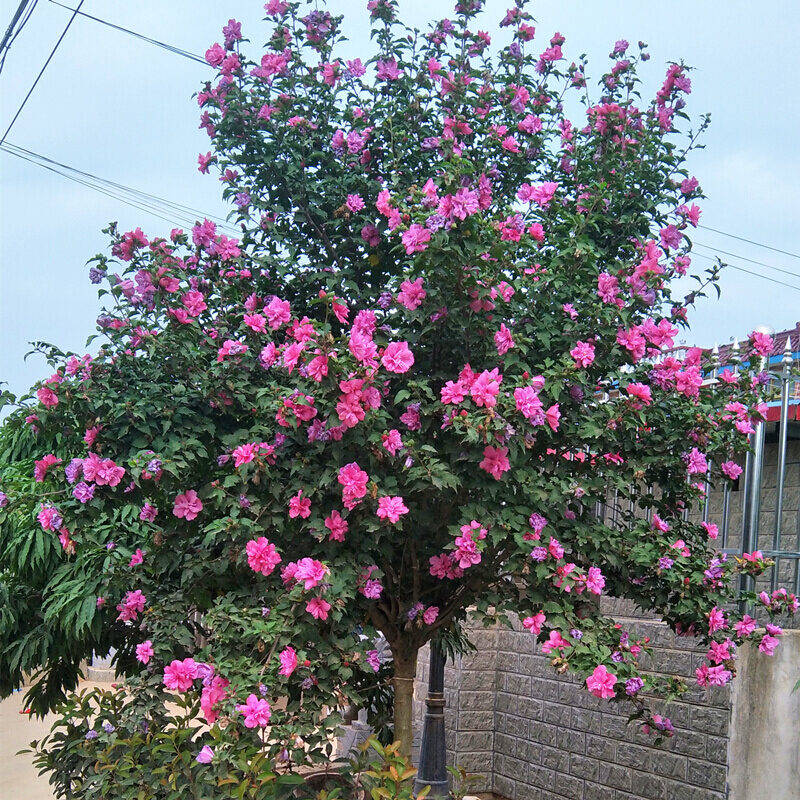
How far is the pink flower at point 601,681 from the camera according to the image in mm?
3711

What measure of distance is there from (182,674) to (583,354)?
2100 millimetres

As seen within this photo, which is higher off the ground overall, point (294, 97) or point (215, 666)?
point (294, 97)

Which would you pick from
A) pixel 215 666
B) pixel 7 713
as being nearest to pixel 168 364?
pixel 215 666

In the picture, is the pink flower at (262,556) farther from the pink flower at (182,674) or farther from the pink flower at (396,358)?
the pink flower at (396,358)

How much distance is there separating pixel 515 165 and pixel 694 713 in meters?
3.18

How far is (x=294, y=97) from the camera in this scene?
4652 mm

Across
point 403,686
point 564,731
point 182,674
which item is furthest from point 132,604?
point 564,731

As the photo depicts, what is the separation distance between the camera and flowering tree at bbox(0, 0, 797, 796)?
3.84m

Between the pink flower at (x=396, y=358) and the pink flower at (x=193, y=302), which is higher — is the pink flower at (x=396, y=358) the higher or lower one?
the lower one

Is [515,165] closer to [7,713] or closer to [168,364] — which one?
[168,364]

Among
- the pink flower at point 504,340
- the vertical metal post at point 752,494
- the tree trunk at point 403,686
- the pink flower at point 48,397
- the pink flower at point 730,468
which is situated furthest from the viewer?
the vertical metal post at point 752,494

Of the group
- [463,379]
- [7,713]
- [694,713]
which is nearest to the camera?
[463,379]

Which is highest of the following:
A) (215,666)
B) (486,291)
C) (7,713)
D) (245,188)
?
(245,188)

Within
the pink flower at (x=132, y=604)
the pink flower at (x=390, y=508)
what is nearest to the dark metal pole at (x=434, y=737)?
the pink flower at (x=132, y=604)
